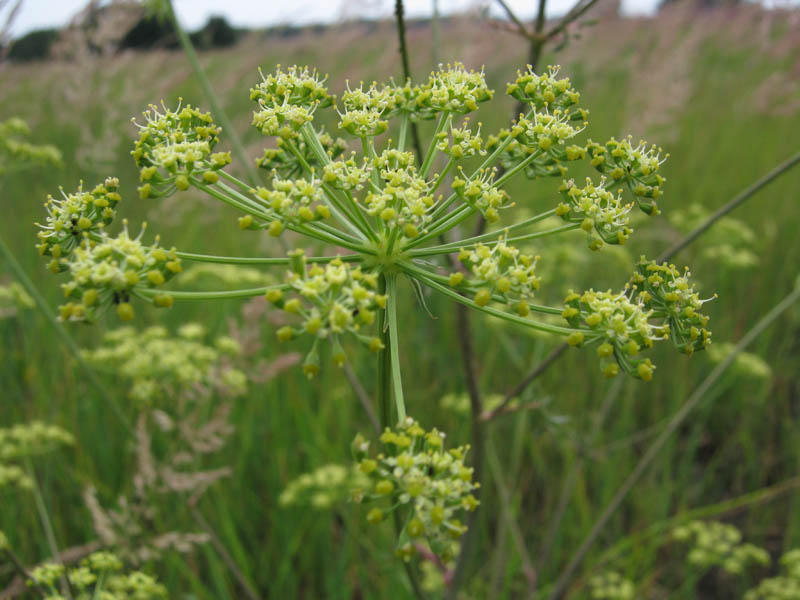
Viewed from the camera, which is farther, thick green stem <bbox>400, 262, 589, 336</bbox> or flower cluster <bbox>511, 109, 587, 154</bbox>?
flower cluster <bbox>511, 109, 587, 154</bbox>

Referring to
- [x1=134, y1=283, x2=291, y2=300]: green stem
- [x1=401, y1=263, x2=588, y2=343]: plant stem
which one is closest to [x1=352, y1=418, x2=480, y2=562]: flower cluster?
[x1=401, y1=263, x2=588, y2=343]: plant stem

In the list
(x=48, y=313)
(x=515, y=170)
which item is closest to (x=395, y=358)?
(x=515, y=170)

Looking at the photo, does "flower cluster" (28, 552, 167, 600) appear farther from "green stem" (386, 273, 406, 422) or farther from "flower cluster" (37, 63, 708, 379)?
"green stem" (386, 273, 406, 422)

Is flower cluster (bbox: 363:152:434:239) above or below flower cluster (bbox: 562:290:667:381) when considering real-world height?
above

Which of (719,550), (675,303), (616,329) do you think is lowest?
(719,550)

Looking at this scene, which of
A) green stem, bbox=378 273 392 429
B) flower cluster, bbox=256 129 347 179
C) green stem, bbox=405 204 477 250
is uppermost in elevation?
flower cluster, bbox=256 129 347 179

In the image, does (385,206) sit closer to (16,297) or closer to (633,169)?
(633,169)

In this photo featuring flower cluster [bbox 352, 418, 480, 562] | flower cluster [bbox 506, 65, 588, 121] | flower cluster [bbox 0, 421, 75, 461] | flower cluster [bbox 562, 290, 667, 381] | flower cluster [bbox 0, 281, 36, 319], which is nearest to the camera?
flower cluster [bbox 352, 418, 480, 562]

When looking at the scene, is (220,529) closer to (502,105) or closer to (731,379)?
(731,379)
